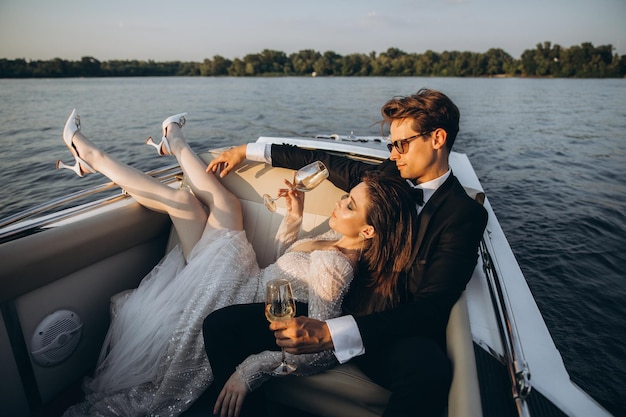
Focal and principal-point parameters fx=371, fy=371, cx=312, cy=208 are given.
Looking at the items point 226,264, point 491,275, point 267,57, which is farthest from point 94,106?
point 267,57

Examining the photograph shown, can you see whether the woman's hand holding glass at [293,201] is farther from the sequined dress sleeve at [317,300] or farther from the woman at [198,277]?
the sequined dress sleeve at [317,300]

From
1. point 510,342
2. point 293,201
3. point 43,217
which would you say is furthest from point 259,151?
point 510,342

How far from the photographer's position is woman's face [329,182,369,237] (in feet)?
5.27

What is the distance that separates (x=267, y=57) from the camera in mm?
48594

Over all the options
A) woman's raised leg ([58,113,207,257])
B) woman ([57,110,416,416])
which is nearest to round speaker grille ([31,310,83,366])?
woman ([57,110,416,416])

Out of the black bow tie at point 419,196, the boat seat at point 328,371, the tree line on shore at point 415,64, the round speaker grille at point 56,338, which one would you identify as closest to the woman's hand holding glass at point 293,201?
the boat seat at point 328,371

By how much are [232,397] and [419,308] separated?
2.50 feet

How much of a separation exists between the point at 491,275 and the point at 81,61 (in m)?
39.2

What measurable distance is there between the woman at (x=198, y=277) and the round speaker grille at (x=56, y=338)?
0.18m

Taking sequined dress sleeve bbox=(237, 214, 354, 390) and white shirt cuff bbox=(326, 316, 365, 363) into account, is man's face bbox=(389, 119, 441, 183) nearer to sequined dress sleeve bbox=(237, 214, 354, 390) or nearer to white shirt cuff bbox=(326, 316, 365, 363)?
sequined dress sleeve bbox=(237, 214, 354, 390)

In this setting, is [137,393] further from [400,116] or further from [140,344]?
[400,116]

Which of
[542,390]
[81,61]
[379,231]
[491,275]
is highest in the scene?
[81,61]

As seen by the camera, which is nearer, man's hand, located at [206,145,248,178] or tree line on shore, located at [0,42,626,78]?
man's hand, located at [206,145,248,178]

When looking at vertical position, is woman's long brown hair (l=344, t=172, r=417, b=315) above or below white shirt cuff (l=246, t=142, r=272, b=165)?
below
